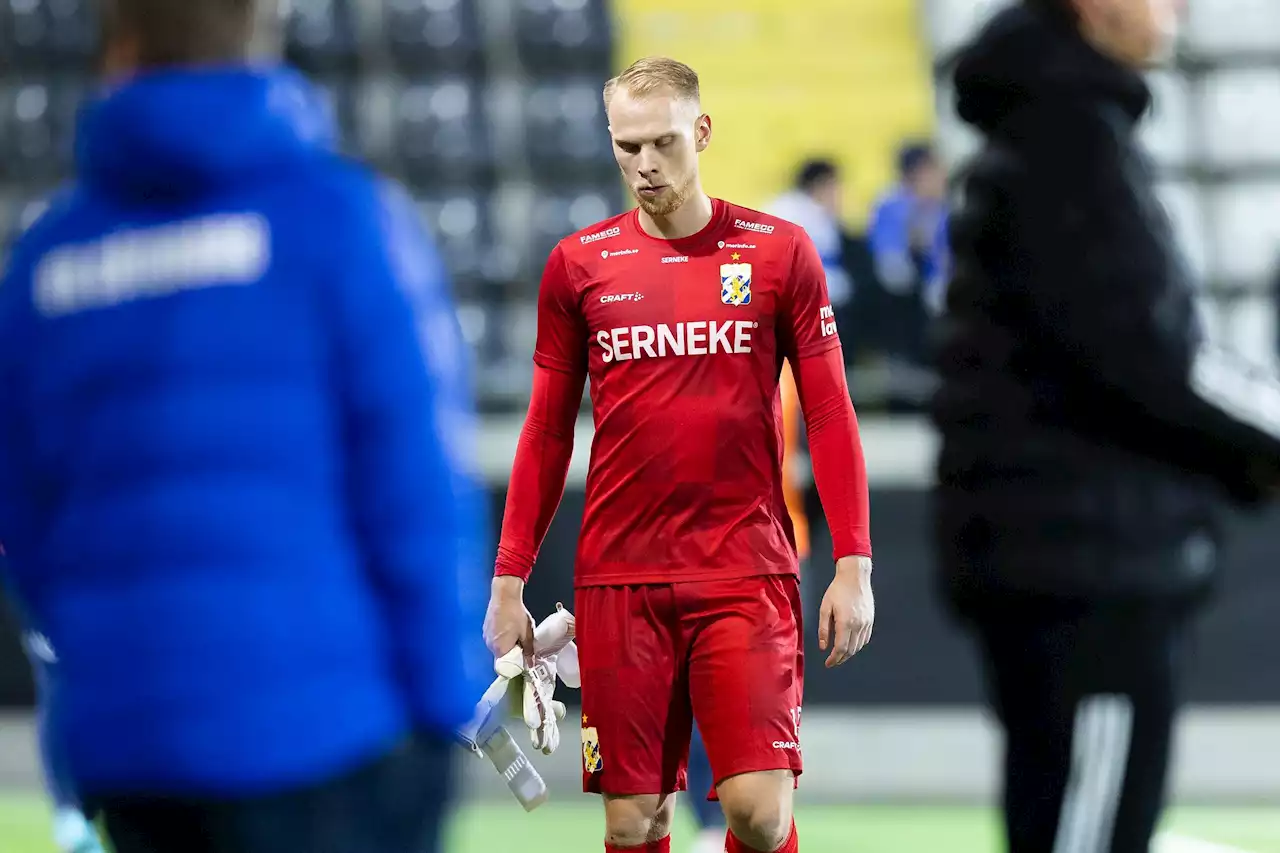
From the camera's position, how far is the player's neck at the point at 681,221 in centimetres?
440

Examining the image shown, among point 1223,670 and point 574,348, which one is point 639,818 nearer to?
point 574,348

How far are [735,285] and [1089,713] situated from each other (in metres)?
1.69

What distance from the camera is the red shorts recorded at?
4.21 m

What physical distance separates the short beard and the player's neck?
17 millimetres

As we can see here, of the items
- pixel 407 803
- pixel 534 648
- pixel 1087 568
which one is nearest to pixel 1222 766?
pixel 534 648

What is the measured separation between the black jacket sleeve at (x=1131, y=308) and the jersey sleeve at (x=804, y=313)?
146cm

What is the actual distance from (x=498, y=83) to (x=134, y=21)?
36.6 ft

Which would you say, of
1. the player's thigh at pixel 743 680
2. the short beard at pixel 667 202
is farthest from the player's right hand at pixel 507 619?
the short beard at pixel 667 202

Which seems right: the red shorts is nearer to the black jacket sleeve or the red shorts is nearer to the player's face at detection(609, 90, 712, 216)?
the player's face at detection(609, 90, 712, 216)

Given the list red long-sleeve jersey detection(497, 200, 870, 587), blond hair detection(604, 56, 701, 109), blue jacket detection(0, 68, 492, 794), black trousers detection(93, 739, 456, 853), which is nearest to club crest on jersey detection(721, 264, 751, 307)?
red long-sleeve jersey detection(497, 200, 870, 587)

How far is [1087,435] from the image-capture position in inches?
113

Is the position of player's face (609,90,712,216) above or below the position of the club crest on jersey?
above

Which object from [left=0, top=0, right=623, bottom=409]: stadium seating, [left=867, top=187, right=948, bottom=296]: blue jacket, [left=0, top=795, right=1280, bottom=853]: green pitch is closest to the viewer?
[left=0, top=795, right=1280, bottom=853]: green pitch

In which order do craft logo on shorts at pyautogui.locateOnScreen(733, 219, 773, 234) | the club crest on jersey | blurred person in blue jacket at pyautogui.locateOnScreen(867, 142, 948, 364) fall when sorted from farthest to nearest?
blurred person in blue jacket at pyautogui.locateOnScreen(867, 142, 948, 364)
craft logo on shorts at pyautogui.locateOnScreen(733, 219, 773, 234)
the club crest on jersey
